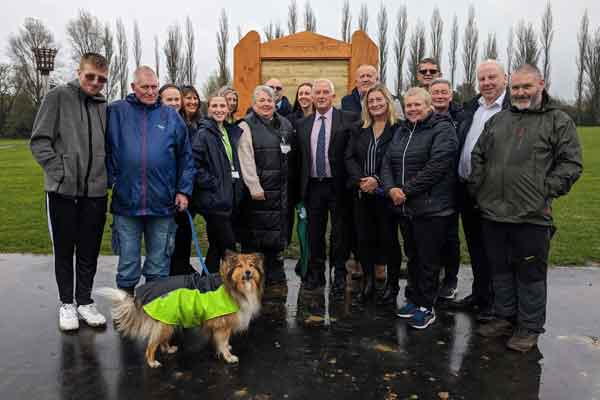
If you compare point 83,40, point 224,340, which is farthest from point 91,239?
point 83,40

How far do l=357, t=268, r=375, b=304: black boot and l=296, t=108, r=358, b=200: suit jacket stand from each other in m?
0.93

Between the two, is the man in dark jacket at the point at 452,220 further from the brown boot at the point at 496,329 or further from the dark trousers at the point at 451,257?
the brown boot at the point at 496,329

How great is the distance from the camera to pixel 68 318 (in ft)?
15.1

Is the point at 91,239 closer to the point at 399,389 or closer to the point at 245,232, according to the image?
the point at 245,232

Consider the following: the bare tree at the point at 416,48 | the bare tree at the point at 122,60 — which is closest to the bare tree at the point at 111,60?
the bare tree at the point at 122,60

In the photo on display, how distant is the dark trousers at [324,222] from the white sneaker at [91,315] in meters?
2.41

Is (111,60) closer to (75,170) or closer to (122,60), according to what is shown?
(122,60)

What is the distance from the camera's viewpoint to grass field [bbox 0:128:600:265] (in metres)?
7.52

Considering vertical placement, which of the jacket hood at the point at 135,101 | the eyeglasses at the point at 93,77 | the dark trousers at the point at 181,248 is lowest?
the dark trousers at the point at 181,248

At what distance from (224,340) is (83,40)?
49013 millimetres

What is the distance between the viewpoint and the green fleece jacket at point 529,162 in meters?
3.97

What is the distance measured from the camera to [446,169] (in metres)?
4.61

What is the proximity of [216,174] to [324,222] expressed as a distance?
1479mm

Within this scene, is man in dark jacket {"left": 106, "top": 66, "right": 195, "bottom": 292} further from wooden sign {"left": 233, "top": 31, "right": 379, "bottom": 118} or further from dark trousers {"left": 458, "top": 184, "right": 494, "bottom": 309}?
wooden sign {"left": 233, "top": 31, "right": 379, "bottom": 118}
